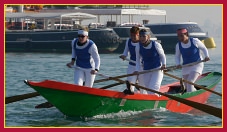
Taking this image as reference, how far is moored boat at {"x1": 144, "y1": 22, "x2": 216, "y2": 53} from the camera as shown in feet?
187

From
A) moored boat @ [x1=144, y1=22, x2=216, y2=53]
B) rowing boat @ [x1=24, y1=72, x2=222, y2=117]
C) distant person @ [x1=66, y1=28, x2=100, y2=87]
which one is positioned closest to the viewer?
rowing boat @ [x1=24, y1=72, x2=222, y2=117]

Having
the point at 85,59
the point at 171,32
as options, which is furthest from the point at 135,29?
the point at 171,32

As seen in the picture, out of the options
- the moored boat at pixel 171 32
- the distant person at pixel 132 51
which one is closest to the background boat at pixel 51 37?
the moored boat at pixel 171 32

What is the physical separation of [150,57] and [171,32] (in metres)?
42.4

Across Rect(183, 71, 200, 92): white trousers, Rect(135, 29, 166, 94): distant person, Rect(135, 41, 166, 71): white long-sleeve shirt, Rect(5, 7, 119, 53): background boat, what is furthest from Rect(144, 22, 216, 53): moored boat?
Rect(135, 41, 166, 71): white long-sleeve shirt

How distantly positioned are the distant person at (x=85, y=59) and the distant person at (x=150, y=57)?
1.14 m

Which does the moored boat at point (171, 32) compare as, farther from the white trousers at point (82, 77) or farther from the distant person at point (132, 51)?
the white trousers at point (82, 77)

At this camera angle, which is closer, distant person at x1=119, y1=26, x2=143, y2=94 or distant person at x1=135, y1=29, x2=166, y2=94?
distant person at x1=135, y1=29, x2=166, y2=94

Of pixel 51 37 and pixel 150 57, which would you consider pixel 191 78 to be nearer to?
pixel 150 57

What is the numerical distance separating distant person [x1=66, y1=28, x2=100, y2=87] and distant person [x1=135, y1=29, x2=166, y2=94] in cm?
114

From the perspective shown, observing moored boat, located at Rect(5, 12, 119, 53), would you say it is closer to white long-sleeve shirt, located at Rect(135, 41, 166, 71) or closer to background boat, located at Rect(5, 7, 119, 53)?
background boat, located at Rect(5, 7, 119, 53)

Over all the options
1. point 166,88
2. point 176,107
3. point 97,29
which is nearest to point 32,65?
point 97,29

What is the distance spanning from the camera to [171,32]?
→ 5809 cm

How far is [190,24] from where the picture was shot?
5975cm
